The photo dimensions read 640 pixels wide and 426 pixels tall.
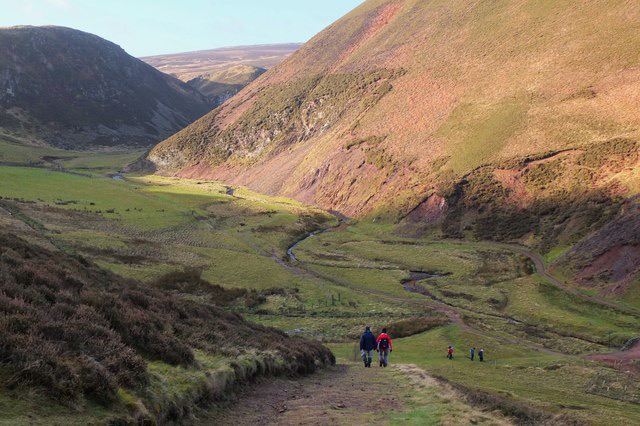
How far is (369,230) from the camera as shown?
102938 millimetres

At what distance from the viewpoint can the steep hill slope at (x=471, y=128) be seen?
9231 cm

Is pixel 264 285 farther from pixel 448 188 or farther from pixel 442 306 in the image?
pixel 448 188

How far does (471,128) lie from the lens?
118 m

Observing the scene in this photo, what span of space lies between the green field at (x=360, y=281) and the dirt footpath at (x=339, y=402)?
157cm

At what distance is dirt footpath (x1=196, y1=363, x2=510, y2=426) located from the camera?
15391 mm

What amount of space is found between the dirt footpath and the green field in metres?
1.57

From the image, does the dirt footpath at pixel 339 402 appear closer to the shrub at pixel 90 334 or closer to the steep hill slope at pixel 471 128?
the shrub at pixel 90 334

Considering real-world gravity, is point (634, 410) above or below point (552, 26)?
below

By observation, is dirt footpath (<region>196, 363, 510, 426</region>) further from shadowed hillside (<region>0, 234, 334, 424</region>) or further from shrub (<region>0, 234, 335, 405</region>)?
shrub (<region>0, 234, 335, 405</region>)

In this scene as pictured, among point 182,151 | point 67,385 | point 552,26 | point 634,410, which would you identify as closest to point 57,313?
point 67,385

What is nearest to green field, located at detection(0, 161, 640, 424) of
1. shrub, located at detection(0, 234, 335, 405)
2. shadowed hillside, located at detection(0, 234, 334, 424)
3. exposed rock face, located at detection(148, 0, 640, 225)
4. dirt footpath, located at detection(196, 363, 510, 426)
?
shadowed hillside, located at detection(0, 234, 334, 424)

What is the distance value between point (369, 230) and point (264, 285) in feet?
141

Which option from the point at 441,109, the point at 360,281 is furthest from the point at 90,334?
the point at 441,109

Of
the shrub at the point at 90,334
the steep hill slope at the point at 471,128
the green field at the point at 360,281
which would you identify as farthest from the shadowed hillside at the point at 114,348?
the steep hill slope at the point at 471,128
